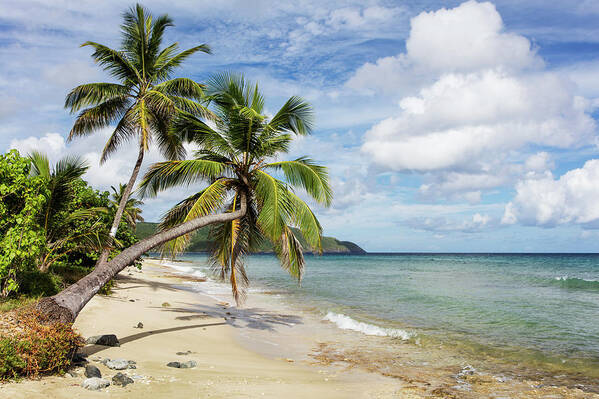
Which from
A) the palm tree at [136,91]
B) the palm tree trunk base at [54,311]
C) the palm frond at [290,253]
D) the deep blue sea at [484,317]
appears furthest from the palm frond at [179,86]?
the palm tree trunk base at [54,311]

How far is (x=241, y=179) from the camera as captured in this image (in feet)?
35.0

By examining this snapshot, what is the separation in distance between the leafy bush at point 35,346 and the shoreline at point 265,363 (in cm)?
23

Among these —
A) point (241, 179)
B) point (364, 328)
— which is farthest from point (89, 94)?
point (364, 328)

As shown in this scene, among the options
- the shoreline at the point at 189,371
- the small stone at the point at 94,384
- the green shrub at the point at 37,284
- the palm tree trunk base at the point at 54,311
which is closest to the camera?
the small stone at the point at 94,384

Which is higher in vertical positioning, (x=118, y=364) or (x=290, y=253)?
(x=290, y=253)

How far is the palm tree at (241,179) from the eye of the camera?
9898 mm

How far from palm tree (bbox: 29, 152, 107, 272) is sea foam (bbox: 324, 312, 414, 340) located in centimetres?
929

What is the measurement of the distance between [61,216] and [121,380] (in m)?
8.99

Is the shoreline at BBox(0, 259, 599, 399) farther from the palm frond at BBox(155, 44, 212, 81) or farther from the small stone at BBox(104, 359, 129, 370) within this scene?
the palm frond at BBox(155, 44, 212, 81)


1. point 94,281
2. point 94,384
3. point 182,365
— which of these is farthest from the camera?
point 182,365

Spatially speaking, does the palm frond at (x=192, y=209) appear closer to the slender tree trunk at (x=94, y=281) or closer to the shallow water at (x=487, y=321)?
the slender tree trunk at (x=94, y=281)

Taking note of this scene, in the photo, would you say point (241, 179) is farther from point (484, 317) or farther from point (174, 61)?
point (484, 317)

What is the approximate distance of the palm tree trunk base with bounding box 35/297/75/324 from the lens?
692cm

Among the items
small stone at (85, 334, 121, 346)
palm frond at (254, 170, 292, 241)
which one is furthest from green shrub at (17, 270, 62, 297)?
palm frond at (254, 170, 292, 241)
